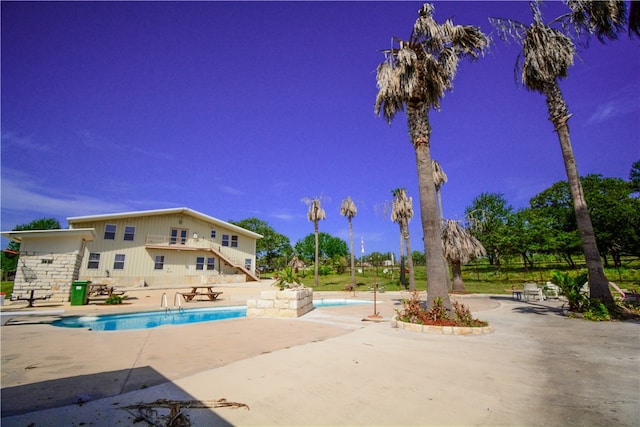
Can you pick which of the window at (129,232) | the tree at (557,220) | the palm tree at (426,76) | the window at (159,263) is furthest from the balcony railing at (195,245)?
the tree at (557,220)

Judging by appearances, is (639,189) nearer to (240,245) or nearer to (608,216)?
(608,216)

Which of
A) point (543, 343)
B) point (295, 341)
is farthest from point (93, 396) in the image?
point (543, 343)

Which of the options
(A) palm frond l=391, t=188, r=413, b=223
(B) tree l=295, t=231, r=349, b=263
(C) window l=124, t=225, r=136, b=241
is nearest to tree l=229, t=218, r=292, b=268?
(B) tree l=295, t=231, r=349, b=263

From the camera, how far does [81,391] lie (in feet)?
11.6

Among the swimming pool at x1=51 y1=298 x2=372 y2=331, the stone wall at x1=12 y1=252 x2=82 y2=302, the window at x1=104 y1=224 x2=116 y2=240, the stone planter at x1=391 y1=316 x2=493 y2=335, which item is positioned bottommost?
the swimming pool at x1=51 y1=298 x2=372 y2=331

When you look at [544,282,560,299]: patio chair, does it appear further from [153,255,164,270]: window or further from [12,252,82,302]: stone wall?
[153,255,164,270]: window

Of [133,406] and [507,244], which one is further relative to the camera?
[507,244]

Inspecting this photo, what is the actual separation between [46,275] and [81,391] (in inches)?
649

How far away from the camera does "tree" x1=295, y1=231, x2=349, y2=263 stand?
85.8 meters

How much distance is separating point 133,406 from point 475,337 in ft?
24.6

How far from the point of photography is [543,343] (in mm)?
6512

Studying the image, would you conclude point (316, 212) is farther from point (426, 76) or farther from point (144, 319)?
point (426, 76)

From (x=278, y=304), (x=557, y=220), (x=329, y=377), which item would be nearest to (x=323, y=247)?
(x=557, y=220)

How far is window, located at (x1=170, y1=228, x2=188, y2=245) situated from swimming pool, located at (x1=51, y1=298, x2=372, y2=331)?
2024 cm
